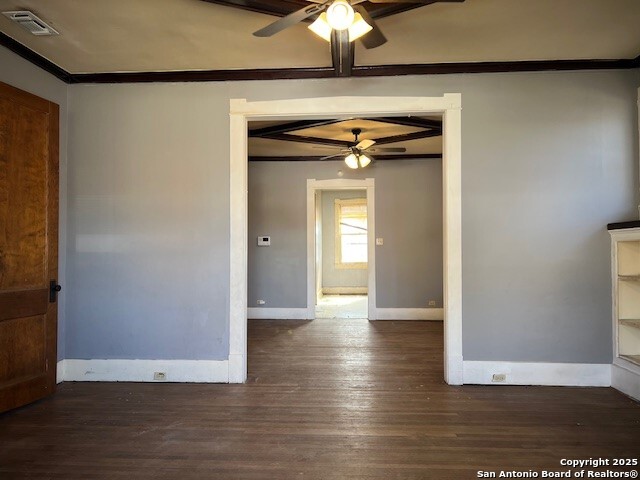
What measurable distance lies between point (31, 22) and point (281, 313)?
5.05m

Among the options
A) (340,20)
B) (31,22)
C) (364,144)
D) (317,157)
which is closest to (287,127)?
(364,144)

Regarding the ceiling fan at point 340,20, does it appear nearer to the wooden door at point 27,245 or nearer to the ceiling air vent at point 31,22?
the ceiling air vent at point 31,22

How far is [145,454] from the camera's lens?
236 cm

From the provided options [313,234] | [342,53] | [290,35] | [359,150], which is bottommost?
[313,234]

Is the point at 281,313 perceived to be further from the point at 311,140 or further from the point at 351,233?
the point at 351,233

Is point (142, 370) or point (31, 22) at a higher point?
point (31, 22)

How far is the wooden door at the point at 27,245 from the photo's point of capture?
3.00 m

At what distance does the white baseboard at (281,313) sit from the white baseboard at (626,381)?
4.27 m

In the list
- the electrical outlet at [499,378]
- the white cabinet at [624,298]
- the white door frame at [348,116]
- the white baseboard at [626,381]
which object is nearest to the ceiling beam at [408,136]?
the white door frame at [348,116]

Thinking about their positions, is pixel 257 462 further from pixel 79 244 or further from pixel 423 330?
pixel 423 330

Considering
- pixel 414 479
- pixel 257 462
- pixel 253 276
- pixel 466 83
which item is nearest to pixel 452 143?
pixel 466 83

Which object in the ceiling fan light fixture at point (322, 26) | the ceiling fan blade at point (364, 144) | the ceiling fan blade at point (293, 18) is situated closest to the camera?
the ceiling fan blade at point (293, 18)

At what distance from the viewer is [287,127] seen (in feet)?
16.9

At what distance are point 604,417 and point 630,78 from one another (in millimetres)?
2812
